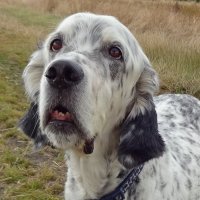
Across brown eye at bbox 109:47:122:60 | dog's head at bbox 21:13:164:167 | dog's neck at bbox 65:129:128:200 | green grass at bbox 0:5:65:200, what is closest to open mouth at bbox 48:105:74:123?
dog's head at bbox 21:13:164:167

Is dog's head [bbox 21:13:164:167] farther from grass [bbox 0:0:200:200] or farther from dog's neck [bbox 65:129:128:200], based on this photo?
grass [bbox 0:0:200:200]

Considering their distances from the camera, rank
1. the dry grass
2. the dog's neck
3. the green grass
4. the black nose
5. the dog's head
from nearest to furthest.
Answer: the black nose → the dog's head → the dog's neck → the green grass → the dry grass

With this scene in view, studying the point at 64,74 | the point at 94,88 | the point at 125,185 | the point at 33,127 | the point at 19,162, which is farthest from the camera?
the point at 19,162

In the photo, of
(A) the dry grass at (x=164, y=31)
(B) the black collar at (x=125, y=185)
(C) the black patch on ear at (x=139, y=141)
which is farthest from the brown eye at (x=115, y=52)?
(A) the dry grass at (x=164, y=31)

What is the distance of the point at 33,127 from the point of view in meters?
3.80

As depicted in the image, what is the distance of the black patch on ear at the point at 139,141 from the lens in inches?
135

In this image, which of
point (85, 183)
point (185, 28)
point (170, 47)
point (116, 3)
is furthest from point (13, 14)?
point (85, 183)

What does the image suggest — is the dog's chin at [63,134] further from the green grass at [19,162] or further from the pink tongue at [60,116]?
the green grass at [19,162]

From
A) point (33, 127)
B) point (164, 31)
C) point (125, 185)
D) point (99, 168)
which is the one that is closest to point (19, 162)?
point (33, 127)

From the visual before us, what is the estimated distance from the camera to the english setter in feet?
10.2

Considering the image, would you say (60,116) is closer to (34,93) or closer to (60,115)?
(60,115)

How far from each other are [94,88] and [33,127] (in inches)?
33.6

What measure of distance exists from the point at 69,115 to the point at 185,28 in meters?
10.9

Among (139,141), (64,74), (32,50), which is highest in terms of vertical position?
(64,74)
